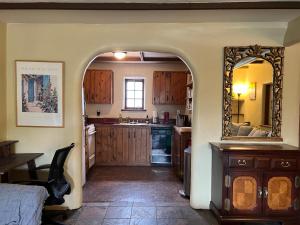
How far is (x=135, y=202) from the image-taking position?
3.94 m

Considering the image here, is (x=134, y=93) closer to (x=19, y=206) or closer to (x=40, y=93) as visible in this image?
(x=40, y=93)

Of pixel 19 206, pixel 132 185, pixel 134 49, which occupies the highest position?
pixel 134 49

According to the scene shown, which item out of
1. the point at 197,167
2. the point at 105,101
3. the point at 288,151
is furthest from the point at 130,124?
the point at 288,151

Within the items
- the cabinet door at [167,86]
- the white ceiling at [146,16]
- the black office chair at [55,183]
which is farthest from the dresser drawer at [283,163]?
the cabinet door at [167,86]

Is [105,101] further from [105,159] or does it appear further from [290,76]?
[290,76]

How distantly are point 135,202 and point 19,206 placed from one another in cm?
219

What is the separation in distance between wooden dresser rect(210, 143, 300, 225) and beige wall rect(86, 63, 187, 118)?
3.81 metres

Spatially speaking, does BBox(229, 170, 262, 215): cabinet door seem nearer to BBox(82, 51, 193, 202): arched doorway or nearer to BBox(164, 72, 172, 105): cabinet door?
BBox(82, 51, 193, 202): arched doorway

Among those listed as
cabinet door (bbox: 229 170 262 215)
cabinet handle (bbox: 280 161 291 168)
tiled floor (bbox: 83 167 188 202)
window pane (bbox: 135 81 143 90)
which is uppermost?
window pane (bbox: 135 81 143 90)

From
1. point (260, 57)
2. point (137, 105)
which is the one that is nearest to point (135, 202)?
point (260, 57)

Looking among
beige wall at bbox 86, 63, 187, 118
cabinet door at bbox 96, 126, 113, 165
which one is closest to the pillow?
beige wall at bbox 86, 63, 187, 118

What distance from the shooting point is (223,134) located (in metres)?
3.63

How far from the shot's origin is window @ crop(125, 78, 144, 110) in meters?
7.00

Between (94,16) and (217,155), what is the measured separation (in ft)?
7.53
